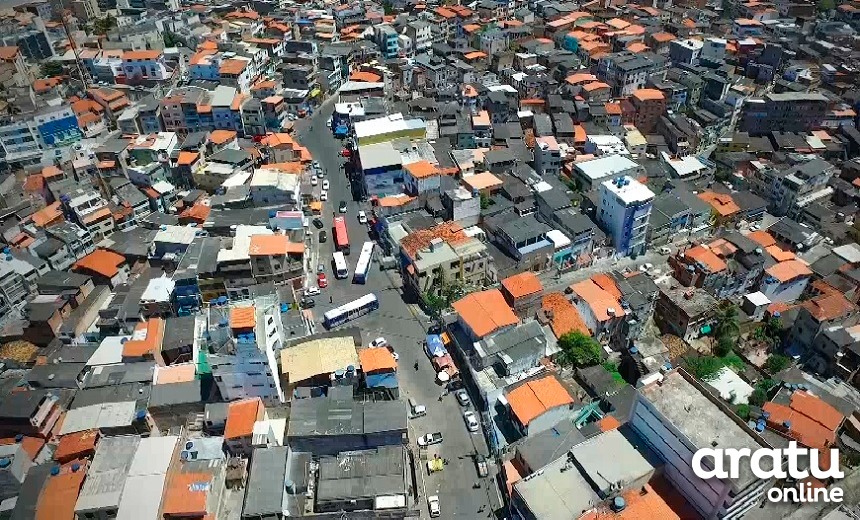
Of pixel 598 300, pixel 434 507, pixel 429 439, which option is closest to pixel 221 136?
pixel 429 439

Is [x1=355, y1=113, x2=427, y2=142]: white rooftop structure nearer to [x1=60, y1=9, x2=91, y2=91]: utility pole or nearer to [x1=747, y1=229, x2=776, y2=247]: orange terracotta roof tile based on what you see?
[x1=747, y1=229, x2=776, y2=247]: orange terracotta roof tile

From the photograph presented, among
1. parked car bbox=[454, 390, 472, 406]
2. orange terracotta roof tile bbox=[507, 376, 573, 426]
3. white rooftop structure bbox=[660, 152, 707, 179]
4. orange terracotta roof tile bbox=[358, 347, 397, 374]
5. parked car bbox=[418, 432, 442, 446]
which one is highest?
white rooftop structure bbox=[660, 152, 707, 179]

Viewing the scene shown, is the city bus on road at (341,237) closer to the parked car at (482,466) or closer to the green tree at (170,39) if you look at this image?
the parked car at (482,466)

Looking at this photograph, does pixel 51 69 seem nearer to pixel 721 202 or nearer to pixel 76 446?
pixel 76 446

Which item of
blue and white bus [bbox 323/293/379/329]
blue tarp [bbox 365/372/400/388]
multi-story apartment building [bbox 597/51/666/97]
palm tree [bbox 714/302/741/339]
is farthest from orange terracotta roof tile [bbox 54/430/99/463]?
multi-story apartment building [bbox 597/51/666/97]

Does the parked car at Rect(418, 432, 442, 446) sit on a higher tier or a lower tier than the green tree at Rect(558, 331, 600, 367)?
lower

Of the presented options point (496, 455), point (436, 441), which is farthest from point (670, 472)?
point (436, 441)

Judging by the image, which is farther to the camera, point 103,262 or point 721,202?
point 721,202
